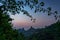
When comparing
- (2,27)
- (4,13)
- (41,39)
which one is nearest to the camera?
(2,27)

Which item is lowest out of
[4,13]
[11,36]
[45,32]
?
[45,32]

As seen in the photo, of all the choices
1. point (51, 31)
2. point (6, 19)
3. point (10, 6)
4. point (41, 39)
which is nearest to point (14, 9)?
point (10, 6)

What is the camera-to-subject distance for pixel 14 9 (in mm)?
13555

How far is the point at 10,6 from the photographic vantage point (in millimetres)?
13406

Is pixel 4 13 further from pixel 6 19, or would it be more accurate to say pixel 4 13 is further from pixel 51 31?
pixel 51 31

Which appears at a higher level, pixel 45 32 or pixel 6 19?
pixel 6 19

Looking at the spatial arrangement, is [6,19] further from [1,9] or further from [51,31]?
[51,31]

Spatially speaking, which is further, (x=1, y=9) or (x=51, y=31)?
(x=51, y=31)

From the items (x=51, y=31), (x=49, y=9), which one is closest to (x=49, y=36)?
(x=51, y=31)

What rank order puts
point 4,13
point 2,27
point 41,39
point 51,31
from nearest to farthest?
point 2,27
point 4,13
point 41,39
point 51,31

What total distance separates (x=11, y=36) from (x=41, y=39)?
1443 inches

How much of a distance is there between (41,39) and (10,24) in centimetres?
3638

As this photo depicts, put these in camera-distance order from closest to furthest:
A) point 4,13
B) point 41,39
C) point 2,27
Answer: point 2,27, point 4,13, point 41,39

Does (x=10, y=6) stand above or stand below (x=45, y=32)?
above
